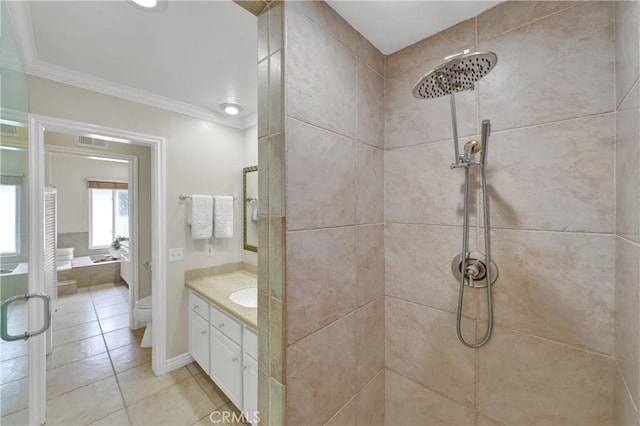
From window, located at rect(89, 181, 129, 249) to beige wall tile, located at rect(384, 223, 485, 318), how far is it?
249 inches

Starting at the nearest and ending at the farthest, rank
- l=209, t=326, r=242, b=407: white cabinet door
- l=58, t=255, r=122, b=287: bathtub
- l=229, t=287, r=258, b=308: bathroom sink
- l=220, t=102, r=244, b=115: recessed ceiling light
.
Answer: l=209, t=326, r=242, b=407: white cabinet door, l=229, t=287, r=258, b=308: bathroom sink, l=220, t=102, r=244, b=115: recessed ceiling light, l=58, t=255, r=122, b=287: bathtub

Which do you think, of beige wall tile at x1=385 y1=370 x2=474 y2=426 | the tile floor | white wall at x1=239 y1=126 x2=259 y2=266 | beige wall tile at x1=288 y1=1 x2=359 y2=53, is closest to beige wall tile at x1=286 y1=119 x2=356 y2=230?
beige wall tile at x1=288 y1=1 x2=359 y2=53

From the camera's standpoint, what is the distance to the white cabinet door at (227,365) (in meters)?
1.63

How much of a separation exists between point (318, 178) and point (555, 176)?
0.82 metres

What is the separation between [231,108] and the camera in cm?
217

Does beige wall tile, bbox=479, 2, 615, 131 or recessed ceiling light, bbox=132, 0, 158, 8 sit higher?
recessed ceiling light, bbox=132, 0, 158, 8

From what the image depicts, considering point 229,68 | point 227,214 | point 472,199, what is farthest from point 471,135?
point 227,214

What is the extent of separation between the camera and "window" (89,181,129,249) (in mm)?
5207

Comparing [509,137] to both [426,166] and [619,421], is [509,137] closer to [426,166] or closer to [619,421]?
[426,166]

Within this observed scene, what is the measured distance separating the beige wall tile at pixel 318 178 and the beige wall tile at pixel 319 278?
54mm

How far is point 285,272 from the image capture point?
78 centimetres

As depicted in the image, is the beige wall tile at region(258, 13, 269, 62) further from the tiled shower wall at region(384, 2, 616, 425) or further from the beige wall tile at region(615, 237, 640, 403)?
the beige wall tile at region(615, 237, 640, 403)

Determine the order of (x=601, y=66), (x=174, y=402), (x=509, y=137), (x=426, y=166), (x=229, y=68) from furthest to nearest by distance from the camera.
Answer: (x=174, y=402), (x=229, y=68), (x=426, y=166), (x=509, y=137), (x=601, y=66)

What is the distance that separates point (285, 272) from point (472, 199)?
804 mm
